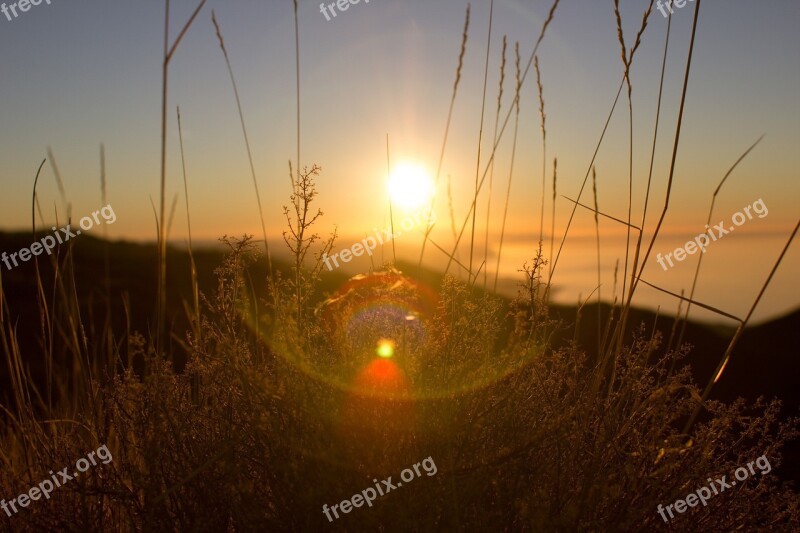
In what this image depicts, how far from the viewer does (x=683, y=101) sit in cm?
180

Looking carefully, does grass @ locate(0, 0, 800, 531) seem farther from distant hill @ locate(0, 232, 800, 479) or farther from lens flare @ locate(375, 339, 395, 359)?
distant hill @ locate(0, 232, 800, 479)

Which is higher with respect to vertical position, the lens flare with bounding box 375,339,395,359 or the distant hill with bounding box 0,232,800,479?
the distant hill with bounding box 0,232,800,479

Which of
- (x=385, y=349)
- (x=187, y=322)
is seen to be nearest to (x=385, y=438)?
(x=385, y=349)

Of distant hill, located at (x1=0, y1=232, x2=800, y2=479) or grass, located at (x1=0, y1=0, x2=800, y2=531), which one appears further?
distant hill, located at (x1=0, y1=232, x2=800, y2=479)

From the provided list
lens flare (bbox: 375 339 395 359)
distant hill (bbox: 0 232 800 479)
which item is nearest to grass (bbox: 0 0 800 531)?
lens flare (bbox: 375 339 395 359)

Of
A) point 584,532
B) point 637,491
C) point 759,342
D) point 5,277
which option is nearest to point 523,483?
point 584,532

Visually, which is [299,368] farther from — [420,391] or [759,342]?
[759,342]

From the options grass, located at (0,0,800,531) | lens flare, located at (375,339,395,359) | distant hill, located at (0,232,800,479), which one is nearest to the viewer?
grass, located at (0,0,800,531)

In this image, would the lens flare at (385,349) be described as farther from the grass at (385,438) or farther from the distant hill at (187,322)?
the distant hill at (187,322)

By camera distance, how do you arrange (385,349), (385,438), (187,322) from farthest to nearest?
1. (187,322)
2. (385,349)
3. (385,438)

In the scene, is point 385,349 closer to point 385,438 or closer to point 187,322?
point 385,438

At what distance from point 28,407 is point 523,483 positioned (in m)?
1.87

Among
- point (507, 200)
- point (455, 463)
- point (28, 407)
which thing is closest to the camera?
point (455, 463)

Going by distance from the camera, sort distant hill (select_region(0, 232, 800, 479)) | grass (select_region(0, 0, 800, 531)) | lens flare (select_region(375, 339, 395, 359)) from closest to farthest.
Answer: grass (select_region(0, 0, 800, 531)), lens flare (select_region(375, 339, 395, 359)), distant hill (select_region(0, 232, 800, 479))
